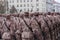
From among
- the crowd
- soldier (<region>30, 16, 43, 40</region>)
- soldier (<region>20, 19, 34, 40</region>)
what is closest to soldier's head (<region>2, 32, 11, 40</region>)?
the crowd

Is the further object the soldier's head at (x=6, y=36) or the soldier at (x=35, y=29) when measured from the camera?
the soldier at (x=35, y=29)

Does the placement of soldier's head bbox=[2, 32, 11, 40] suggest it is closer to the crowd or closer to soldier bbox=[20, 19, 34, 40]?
the crowd

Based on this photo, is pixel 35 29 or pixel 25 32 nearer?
pixel 25 32

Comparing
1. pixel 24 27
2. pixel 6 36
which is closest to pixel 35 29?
pixel 24 27

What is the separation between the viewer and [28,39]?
4512 mm

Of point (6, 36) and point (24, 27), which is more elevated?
point (24, 27)

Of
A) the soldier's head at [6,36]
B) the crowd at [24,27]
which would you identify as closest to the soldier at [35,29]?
the crowd at [24,27]

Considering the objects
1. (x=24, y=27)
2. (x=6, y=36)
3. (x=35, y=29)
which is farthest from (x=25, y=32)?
(x=6, y=36)

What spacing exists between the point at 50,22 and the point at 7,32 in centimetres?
106

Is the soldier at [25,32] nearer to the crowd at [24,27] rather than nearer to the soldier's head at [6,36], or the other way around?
the crowd at [24,27]

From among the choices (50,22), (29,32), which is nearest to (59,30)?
(50,22)

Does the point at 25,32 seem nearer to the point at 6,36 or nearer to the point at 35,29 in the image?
the point at 35,29

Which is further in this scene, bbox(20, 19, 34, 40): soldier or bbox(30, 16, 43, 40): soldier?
bbox(30, 16, 43, 40): soldier

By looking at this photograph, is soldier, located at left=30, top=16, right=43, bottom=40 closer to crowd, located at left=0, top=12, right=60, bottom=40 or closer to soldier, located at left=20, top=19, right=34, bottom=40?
crowd, located at left=0, top=12, right=60, bottom=40
